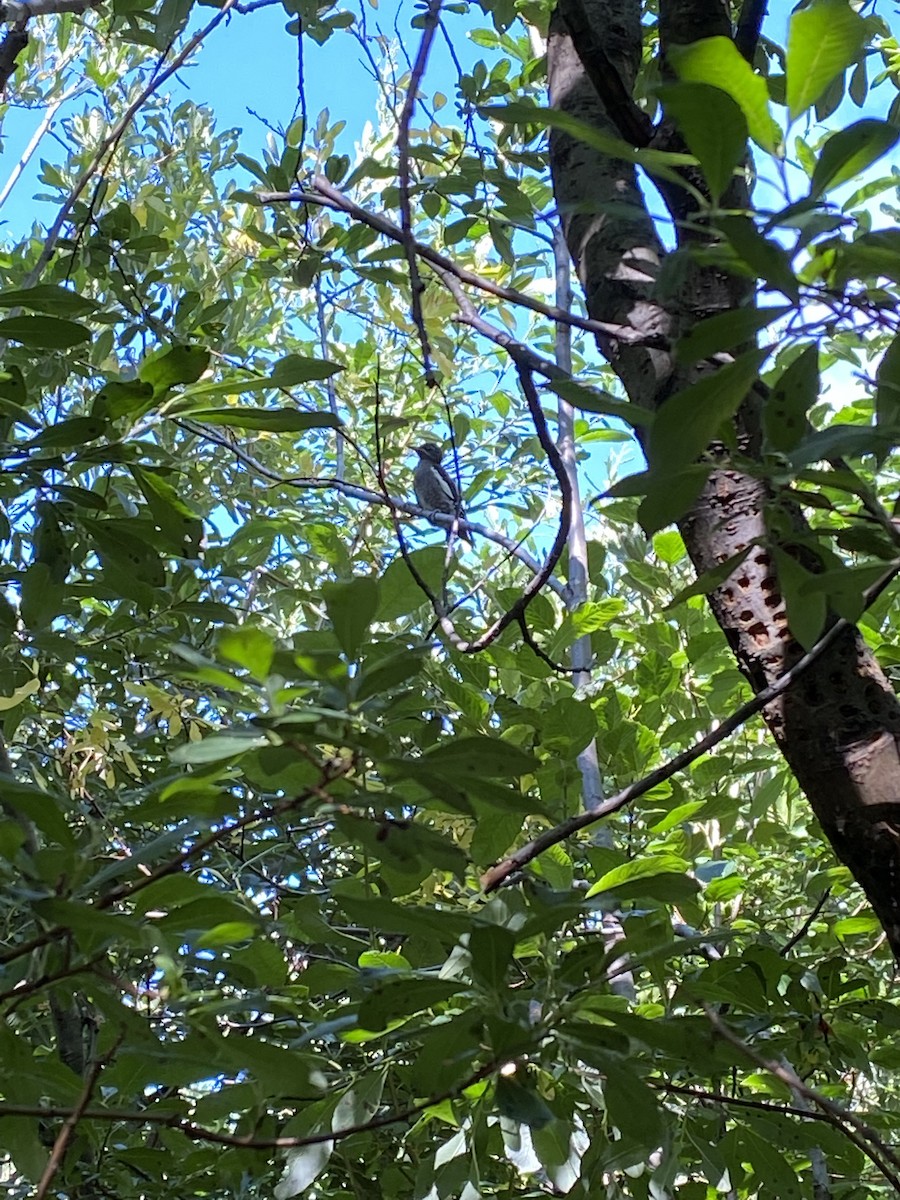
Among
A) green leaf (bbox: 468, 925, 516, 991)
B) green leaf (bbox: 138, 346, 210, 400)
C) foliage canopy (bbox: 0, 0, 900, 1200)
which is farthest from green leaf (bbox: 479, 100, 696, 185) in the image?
green leaf (bbox: 468, 925, 516, 991)

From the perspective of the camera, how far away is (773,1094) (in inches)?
33.0

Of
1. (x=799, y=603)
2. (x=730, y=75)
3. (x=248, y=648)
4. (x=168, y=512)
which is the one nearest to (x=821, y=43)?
(x=730, y=75)

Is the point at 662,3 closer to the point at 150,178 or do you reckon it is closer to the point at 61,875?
the point at 61,875

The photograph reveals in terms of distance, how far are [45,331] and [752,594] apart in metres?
0.51

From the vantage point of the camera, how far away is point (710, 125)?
0.44m

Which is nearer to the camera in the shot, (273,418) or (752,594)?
(273,418)

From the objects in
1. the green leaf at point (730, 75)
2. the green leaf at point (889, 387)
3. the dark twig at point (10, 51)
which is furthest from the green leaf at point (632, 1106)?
the dark twig at point (10, 51)

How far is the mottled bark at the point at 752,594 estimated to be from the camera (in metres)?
0.67

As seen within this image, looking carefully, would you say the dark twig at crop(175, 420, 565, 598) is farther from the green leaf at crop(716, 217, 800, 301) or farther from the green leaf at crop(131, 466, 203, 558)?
the green leaf at crop(716, 217, 800, 301)

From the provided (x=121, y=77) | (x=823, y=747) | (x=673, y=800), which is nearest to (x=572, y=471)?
(x=673, y=800)

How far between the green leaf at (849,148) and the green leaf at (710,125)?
3 centimetres

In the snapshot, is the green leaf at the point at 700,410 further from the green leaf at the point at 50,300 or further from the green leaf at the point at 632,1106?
the green leaf at the point at 50,300

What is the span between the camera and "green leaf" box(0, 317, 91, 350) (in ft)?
2.22

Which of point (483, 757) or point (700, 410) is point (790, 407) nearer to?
point (700, 410)
